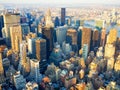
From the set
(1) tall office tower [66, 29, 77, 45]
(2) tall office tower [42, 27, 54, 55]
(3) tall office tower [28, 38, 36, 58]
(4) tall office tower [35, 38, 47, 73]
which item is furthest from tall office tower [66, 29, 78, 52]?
(3) tall office tower [28, 38, 36, 58]

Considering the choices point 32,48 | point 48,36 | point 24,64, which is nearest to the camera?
point 24,64

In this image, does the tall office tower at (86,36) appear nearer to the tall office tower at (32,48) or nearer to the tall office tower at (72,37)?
the tall office tower at (72,37)

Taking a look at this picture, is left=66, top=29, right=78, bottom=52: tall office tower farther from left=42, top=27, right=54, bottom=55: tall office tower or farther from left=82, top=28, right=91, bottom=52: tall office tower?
left=42, top=27, right=54, bottom=55: tall office tower

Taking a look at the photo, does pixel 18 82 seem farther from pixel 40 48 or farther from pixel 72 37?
pixel 72 37

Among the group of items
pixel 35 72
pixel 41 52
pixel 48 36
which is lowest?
pixel 35 72

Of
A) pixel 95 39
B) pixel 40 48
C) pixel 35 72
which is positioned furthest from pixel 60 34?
pixel 35 72

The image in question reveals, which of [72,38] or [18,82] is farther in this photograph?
[72,38]

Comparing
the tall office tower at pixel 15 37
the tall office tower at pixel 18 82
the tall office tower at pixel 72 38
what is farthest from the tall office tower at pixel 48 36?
the tall office tower at pixel 18 82

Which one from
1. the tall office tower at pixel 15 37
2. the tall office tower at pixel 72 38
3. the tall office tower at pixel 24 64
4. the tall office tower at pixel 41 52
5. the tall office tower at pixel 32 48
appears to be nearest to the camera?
the tall office tower at pixel 24 64

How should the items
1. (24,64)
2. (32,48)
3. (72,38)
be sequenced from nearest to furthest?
(24,64) < (32,48) < (72,38)

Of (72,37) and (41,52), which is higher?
(72,37)

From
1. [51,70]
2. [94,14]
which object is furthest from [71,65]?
[94,14]
